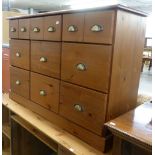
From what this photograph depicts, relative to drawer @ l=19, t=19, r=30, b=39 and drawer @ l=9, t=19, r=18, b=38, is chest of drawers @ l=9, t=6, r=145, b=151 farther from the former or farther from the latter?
drawer @ l=9, t=19, r=18, b=38

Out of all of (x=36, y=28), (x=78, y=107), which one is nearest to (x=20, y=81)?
(x=36, y=28)

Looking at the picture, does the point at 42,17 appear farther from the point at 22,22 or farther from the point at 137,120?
the point at 137,120

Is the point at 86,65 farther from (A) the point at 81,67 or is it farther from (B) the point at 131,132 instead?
(B) the point at 131,132

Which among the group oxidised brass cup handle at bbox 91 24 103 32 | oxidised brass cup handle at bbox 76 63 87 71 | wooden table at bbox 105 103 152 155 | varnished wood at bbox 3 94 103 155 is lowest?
varnished wood at bbox 3 94 103 155

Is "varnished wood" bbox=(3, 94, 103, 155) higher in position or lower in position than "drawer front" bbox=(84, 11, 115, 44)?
lower

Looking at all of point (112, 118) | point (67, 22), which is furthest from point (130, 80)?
point (67, 22)

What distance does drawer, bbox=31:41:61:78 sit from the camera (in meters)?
1.22

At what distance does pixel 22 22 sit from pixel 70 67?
2.07 ft

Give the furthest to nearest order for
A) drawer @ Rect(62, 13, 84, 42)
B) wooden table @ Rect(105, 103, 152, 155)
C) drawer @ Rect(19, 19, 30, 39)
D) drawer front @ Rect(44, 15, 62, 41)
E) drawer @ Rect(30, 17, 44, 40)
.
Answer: drawer @ Rect(19, 19, 30, 39) → drawer @ Rect(30, 17, 44, 40) → drawer front @ Rect(44, 15, 62, 41) → drawer @ Rect(62, 13, 84, 42) → wooden table @ Rect(105, 103, 152, 155)

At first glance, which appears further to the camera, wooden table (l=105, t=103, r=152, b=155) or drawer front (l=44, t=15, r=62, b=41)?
drawer front (l=44, t=15, r=62, b=41)

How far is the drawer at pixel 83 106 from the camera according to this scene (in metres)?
0.99

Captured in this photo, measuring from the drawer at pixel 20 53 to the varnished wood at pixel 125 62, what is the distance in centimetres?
76

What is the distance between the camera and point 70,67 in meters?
1.12

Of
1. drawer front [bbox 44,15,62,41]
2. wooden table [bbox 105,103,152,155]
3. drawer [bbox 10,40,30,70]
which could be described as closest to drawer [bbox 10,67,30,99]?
drawer [bbox 10,40,30,70]
